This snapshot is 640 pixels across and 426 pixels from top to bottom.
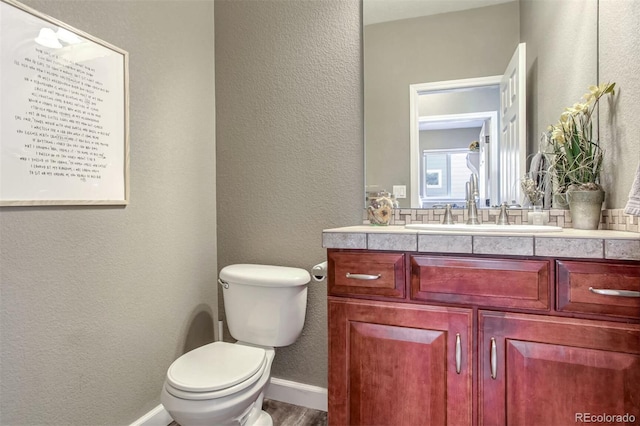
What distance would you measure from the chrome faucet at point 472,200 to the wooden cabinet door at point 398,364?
0.61 meters

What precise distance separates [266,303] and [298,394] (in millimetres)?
628

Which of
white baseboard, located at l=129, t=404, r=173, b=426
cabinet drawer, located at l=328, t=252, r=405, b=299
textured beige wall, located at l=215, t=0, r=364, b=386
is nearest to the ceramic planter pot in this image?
cabinet drawer, located at l=328, t=252, r=405, b=299

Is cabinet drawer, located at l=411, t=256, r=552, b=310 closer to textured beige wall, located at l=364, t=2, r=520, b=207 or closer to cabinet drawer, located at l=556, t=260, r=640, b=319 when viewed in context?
cabinet drawer, located at l=556, t=260, r=640, b=319

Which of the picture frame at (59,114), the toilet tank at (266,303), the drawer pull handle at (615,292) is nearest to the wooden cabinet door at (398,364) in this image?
the drawer pull handle at (615,292)

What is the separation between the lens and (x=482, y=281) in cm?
111

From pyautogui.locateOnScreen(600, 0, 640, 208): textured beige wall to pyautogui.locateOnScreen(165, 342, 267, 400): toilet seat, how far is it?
1552 millimetres

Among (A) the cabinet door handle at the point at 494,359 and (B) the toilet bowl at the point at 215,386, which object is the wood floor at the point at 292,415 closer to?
(B) the toilet bowl at the point at 215,386

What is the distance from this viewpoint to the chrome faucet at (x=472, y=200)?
161 cm

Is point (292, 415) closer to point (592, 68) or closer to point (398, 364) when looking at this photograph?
point (398, 364)

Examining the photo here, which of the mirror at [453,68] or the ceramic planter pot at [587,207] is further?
the mirror at [453,68]

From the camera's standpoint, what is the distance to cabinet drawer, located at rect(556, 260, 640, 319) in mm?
958

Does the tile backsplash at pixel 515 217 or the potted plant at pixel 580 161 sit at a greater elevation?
the potted plant at pixel 580 161

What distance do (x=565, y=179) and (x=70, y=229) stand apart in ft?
6.67

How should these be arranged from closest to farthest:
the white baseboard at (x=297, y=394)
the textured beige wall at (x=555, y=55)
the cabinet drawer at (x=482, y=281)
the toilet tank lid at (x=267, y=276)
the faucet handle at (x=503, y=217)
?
the cabinet drawer at (x=482, y=281)
the textured beige wall at (x=555, y=55)
the faucet handle at (x=503, y=217)
the toilet tank lid at (x=267, y=276)
the white baseboard at (x=297, y=394)
